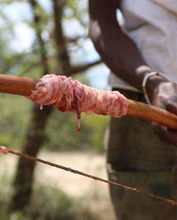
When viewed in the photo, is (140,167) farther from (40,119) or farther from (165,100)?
(40,119)

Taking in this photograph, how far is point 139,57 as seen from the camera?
1.75 m

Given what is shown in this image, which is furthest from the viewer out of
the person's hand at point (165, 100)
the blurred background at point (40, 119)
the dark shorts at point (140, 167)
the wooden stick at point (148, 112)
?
the blurred background at point (40, 119)

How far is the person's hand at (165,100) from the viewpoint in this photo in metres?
1.48

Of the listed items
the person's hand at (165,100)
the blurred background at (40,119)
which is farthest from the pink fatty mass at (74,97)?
the blurred background at (40,119)

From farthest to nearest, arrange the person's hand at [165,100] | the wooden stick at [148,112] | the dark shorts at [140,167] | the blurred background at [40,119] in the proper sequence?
the blurred background at [40,119], the dark shorts at [140,167], the person's hand at [165,100], the wooden stick at [148,112]

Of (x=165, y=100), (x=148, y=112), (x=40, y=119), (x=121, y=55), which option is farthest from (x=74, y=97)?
(x=40, y=119)

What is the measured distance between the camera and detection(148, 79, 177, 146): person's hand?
148 centimetres

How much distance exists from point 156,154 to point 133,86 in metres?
0.29

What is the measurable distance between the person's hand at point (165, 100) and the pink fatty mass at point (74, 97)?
172 millimetres

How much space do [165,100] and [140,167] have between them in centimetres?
50

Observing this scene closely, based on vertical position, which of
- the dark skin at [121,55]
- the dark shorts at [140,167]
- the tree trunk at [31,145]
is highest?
the dark skin at [121,55]

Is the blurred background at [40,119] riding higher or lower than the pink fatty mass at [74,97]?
lower

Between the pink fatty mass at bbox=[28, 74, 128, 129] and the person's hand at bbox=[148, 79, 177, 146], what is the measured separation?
0.17 meters

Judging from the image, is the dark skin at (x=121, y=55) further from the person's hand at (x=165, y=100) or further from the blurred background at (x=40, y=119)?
the blurred background at (x=40, y=119)
